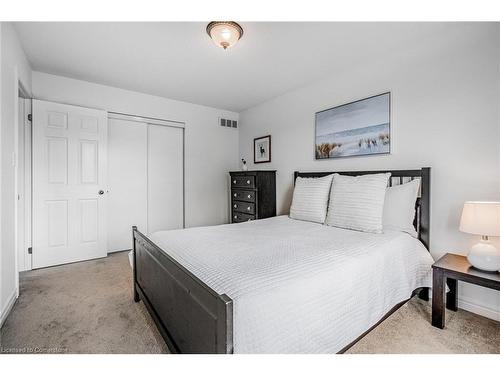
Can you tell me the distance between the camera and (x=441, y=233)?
2.17 meters

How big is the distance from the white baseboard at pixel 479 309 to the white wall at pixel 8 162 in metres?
3.58

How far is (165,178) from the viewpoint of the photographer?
4066 mm

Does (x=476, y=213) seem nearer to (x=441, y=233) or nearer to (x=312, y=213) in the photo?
(x=441, y=233)

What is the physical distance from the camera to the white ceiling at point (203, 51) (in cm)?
208

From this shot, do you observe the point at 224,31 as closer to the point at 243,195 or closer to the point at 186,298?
the point at 186,298

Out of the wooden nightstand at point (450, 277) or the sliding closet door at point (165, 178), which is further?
the sliding closet door at point (165, 178)

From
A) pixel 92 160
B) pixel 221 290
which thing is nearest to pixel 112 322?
pixel 221 290

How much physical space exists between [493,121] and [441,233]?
38.0 inches

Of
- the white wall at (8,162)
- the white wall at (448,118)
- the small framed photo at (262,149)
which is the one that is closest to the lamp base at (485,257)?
the white wall at (448,118)

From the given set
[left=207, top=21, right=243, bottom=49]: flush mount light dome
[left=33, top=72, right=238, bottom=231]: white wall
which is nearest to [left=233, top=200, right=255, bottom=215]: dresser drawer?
[left=33, top=72, right=238, bottom=231]: white wall

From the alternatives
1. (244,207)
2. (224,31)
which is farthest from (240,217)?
(224,31)

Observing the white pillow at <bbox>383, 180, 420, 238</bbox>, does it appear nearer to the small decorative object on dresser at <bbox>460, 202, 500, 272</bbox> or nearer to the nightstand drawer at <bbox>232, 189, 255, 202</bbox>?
the small decorative object on dresser at <bbox>460, 202, 500, 272</bbox>

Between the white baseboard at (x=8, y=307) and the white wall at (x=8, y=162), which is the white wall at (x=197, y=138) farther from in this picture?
the white baseboard at (x=8, y=307)

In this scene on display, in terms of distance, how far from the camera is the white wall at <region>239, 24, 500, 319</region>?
1.90 meters
